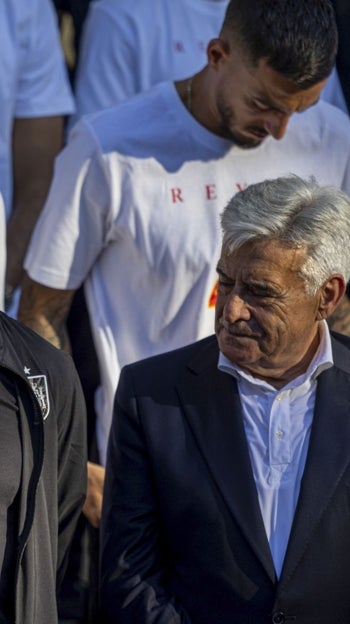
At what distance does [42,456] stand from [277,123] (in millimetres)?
1323

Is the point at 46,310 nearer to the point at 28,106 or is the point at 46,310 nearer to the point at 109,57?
the point at 28,106

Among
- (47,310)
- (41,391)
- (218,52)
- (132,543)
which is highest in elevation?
(218,52)

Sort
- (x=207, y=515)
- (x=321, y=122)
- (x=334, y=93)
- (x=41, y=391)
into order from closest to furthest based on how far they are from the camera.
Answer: (x=41, y=391), (x=207, y=515), (x=321, y=122), (x=334, y=93)

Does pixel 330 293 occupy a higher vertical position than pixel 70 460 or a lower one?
higher

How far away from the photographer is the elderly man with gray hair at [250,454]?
3.72m

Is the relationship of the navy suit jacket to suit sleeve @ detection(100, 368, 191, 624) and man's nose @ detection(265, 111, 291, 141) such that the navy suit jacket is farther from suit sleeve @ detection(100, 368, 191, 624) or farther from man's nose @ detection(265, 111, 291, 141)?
man's nose @ detection(265, 111, 291, 141)

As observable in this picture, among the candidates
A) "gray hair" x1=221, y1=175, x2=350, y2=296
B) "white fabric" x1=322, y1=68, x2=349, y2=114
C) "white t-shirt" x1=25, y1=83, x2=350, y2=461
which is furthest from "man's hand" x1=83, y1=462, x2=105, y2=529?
"white fabric" x1=322, y1=68, x2=349, y2=114

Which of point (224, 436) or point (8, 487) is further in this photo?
point (224, 436)

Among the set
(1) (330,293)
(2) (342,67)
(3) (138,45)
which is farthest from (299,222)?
(2) (342,67)

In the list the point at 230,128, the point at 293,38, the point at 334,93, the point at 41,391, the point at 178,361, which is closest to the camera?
the point at 41,391

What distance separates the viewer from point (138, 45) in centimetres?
526

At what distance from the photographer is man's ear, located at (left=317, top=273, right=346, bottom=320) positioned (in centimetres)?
391

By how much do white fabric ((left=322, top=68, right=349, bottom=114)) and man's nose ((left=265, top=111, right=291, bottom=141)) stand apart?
1.04 meters

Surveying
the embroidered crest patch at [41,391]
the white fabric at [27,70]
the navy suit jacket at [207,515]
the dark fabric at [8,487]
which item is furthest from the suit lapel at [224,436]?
the white fabric at [27,70]
